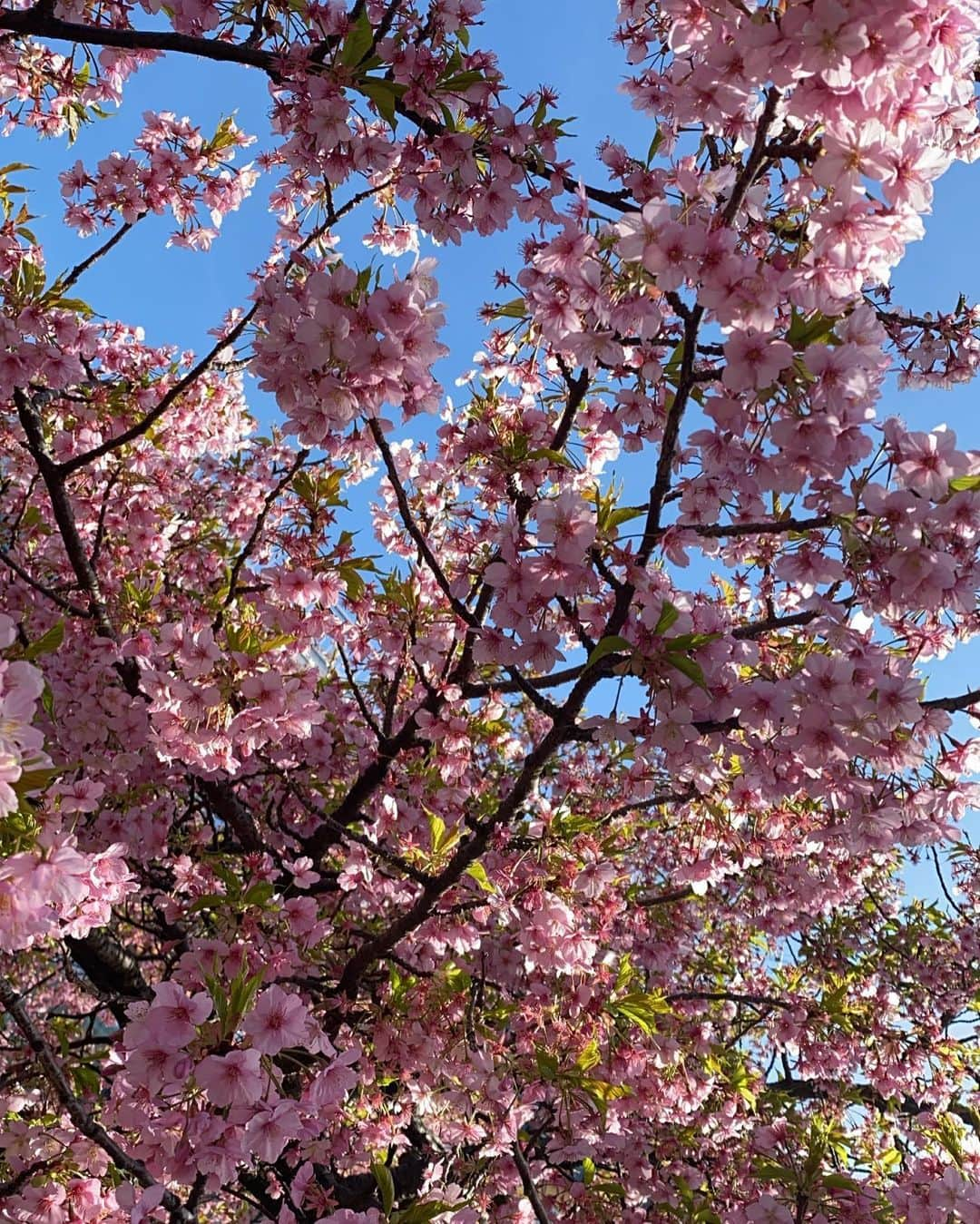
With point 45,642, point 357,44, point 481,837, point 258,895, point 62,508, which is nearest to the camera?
point 45,642

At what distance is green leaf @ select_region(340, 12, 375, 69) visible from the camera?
2605 mm

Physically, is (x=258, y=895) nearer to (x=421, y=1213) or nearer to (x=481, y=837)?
(x=481, y=837)

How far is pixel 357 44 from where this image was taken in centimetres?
261

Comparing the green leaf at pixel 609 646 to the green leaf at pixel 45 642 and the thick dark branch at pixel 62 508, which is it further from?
the thick dark branch at pixel 62 508

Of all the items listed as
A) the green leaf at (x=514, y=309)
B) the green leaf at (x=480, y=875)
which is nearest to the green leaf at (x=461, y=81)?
the green leaf at (x=514, y=309)

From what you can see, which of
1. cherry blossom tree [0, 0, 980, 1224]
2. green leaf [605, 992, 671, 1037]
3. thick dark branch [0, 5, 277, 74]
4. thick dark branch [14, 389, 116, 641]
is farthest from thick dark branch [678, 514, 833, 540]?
thick dark branch [14, 389, 116, 641]

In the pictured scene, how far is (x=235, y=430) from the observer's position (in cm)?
754

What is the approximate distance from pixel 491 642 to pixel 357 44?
6.41 ft

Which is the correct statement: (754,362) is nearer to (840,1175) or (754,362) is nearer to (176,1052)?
(176,1052)

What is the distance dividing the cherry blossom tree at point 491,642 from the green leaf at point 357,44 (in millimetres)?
17

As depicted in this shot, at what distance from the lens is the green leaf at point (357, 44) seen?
8.55 ft

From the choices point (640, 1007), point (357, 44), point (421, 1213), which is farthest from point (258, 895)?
point (357, 44)

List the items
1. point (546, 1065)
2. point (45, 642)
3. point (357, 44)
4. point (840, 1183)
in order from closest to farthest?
point (45, 642), point (357, 44), point (546, 1065), point (840, 1183)

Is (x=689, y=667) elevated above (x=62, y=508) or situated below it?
below
